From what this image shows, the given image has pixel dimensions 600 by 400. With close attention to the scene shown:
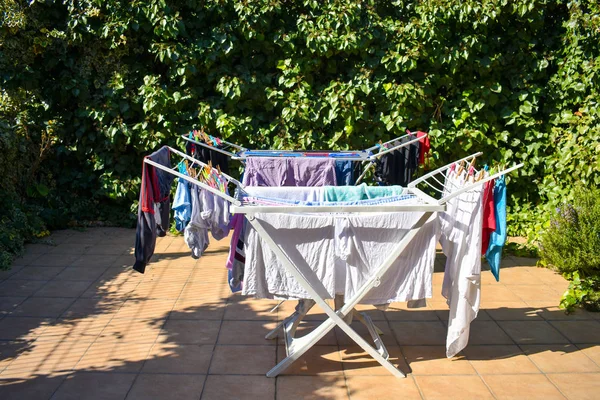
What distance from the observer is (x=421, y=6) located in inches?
257

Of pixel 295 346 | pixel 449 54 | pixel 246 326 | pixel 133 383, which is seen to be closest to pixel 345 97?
pixel 449 54

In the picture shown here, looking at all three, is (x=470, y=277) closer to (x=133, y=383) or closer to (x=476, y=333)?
(x=476, y=333)

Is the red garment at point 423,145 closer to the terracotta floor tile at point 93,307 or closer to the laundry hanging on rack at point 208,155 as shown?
the laundry hanging on rack at point 208,155

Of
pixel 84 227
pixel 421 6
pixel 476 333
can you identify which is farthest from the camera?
pixel 84 227

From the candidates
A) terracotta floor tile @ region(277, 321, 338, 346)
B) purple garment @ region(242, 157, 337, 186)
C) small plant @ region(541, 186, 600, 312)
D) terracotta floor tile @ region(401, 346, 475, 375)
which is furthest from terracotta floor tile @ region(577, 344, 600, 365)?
purple garment @ region(242, 157, 337, 186)

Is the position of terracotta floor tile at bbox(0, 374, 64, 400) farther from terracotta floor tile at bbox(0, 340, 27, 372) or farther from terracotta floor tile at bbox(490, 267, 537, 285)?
terracotta floor tile at bbox(490, 267, 537, 285)

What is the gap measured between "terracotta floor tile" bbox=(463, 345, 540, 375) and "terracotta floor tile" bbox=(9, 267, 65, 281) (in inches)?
143

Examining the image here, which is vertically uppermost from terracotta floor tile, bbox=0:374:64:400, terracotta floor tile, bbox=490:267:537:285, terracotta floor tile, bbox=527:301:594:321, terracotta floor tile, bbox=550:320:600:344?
terracotta floor tile, bbox=490:267:537:285

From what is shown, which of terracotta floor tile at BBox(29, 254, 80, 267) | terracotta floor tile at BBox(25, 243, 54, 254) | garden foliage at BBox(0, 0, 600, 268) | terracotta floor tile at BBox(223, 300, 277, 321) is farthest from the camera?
garden foliage at BBox(0, 0, 600, 268)

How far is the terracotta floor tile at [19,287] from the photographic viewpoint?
16.4ft

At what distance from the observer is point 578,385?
3523 millimetres

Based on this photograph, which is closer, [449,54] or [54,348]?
[54,348]

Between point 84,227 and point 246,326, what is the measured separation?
358 centimetres

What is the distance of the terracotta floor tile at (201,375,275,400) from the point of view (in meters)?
3.38
